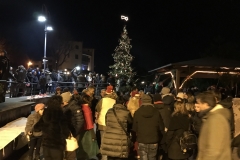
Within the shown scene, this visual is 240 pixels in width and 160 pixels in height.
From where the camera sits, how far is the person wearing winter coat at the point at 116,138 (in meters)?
7.12

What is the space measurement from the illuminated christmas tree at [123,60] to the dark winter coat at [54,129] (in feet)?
100

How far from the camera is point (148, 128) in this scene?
7.14 m

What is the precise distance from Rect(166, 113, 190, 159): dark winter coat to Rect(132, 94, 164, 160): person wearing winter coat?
467mm

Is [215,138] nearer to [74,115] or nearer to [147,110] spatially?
[147,110]

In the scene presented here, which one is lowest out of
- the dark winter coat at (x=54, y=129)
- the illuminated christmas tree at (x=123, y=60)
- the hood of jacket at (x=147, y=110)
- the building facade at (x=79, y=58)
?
the dark winter coat at (x=54, y=129)

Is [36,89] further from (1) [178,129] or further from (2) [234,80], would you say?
(1) [178,129]

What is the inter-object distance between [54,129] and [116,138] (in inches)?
62.2

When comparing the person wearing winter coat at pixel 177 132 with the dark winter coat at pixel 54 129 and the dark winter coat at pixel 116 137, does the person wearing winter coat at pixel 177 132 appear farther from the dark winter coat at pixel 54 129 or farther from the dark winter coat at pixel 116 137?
the dark winter coat at pixel 54 129

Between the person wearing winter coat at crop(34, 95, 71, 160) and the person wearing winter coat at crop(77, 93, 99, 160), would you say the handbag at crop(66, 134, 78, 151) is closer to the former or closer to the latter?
the person wearing winter coat at crop(34, 95, 71, 160)

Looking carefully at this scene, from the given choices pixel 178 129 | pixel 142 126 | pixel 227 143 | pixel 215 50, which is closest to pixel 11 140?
pixel 142 126

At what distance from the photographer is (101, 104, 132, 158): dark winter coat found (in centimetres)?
711

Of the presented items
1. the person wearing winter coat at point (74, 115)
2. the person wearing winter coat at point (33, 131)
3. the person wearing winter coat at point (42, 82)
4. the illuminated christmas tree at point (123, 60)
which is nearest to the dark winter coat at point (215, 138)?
the person wearing winter coat at point (74, 115)

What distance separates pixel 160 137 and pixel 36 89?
14.5 m

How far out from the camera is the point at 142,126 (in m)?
7.18
